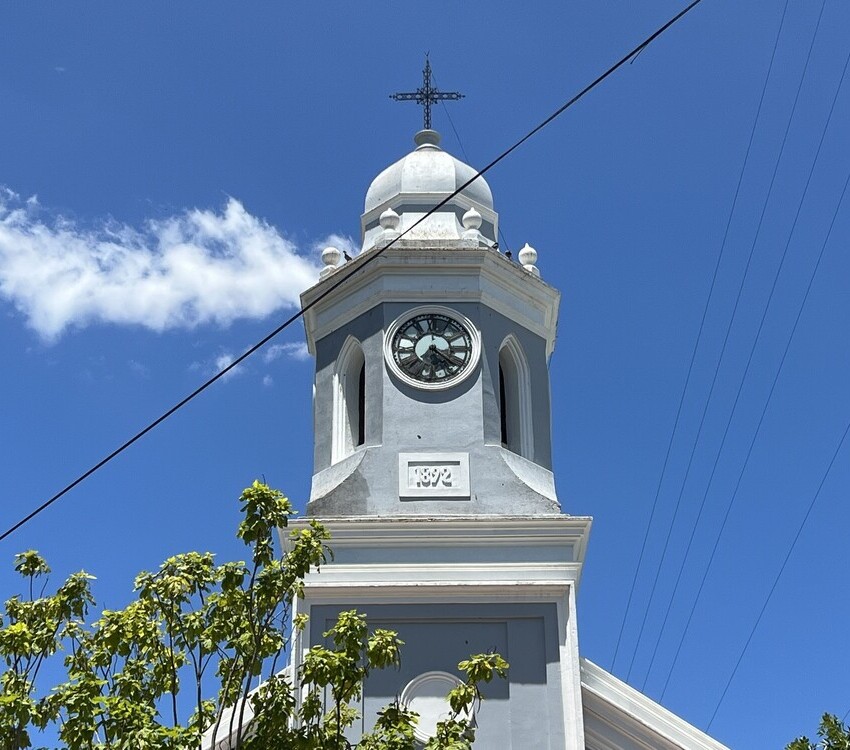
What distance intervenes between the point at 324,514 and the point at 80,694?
844 centimetres

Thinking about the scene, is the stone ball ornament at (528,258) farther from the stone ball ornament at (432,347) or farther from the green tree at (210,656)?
the green tree at (210,656)

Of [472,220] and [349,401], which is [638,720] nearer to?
[349,401]

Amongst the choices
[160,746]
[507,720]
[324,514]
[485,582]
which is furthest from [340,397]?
[160,746]

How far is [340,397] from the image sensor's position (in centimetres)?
2330

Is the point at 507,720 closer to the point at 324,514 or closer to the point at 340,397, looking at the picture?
the point at 324,514

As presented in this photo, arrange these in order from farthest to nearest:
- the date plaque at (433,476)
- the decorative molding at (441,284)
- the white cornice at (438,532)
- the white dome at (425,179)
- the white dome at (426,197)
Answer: the white dome at (425,179) < the white dome at (426,197) < the decorative molding at (441,284) < the date plaque at (433,476) < the white cornice at (438,532)

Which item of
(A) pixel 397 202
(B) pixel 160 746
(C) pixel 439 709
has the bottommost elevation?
(B) pixel 160 746

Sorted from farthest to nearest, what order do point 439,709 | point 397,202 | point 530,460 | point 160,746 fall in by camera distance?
point 397,202 < point 530,460 < point 439,709 < point 160,746

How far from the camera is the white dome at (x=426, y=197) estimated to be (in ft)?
80.6

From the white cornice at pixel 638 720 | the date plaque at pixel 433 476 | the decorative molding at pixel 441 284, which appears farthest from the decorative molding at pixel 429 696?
the decorative molding at pixel 441 284

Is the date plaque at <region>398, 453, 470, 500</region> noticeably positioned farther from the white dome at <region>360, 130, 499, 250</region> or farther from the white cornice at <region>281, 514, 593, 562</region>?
the white dome at <region>360, 130, 499, 250</region>

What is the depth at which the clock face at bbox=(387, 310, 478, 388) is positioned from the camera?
74.2 ft

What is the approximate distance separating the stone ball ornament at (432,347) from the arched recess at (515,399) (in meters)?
0.75

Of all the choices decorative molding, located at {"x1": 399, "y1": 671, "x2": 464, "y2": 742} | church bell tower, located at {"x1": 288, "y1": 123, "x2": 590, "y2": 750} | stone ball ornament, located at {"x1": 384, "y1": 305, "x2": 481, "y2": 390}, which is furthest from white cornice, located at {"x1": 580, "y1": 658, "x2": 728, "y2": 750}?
stone ball ornament, located at {"x1": 384, "y1": 305, "x2": 481, "y2": 390}
